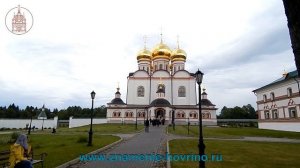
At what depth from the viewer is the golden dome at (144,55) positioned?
66000mm

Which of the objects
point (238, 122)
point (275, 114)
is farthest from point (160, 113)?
point (238, 122)

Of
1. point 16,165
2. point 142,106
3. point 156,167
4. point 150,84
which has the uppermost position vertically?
point 150,84

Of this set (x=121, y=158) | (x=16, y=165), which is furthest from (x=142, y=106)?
(x=16, y=165)

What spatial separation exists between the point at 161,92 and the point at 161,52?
13.8 meters

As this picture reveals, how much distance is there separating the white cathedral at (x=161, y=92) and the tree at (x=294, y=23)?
164ft

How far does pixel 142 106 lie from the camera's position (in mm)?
58875

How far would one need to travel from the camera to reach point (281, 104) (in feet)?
121

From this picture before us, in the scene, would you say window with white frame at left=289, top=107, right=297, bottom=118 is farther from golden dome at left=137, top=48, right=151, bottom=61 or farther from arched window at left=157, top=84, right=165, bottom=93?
golden dome at left=137, top=48, right=151, bottom=61

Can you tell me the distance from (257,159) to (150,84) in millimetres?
50197

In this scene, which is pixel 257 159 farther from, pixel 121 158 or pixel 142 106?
pixel 142 106

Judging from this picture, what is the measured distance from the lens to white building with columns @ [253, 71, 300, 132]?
33688 millimetres

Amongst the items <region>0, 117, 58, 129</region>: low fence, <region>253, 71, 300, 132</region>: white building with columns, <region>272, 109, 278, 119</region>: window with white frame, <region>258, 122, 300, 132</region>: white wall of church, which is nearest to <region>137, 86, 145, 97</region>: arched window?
<region>0, 117, 58, 129</region>: low fence

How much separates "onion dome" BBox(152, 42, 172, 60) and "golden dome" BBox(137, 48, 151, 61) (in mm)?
1391

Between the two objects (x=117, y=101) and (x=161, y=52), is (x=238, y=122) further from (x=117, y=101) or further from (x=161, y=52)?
(x=117, y=101)
